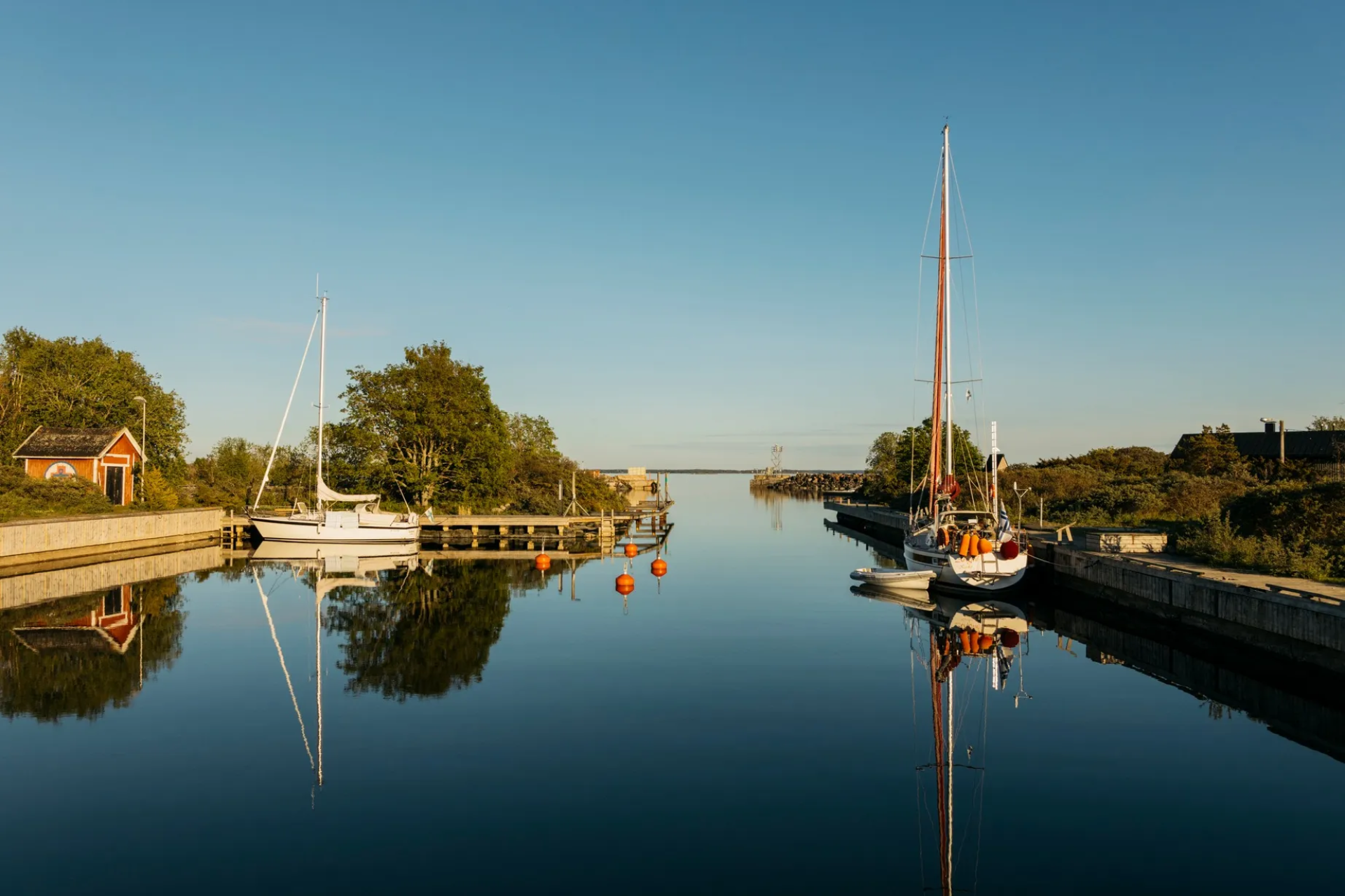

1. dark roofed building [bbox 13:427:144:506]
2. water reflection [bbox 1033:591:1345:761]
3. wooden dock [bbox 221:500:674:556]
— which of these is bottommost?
water reflection [bbox 1033:591:1345:761]

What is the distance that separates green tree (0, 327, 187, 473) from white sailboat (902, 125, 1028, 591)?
174 ft

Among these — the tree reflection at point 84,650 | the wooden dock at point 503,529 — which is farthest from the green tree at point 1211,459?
the tree reflection at point 84,650

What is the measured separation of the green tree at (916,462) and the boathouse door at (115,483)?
51566mm

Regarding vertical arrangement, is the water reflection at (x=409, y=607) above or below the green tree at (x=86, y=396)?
below

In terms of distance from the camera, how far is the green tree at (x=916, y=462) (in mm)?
79438

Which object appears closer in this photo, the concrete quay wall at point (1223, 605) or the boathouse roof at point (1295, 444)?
the concrete quay wall at point (1223, 605)

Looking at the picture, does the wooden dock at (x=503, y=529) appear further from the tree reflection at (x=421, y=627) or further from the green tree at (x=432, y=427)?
the tree reflection at (x=421, y=627)

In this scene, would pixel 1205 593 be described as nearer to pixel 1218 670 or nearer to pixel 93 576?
pixel 1218 670

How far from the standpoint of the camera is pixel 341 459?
68875mm

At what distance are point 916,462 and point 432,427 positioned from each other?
42647 millimetres

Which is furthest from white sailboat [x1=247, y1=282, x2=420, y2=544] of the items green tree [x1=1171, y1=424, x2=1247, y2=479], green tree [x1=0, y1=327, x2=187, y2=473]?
green tree [x1=1171, y1=424, x2=1247, y2=479]

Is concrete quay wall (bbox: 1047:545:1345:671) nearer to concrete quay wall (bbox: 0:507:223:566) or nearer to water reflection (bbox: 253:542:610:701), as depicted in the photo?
water reflection (bbox: 253:542:610:701)

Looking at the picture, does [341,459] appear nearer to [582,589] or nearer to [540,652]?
[582,589]

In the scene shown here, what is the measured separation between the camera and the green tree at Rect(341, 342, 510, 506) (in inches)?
2680
